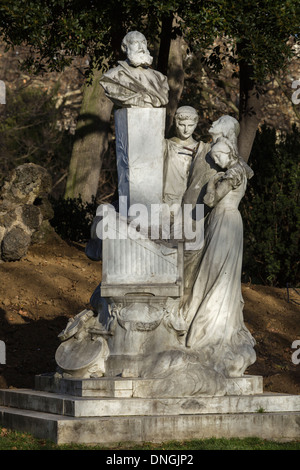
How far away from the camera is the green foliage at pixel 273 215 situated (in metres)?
15.8

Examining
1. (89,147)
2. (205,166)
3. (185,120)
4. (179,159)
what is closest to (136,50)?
(185,120)

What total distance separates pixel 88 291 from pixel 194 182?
5.41m

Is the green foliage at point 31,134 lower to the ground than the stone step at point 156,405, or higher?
higher

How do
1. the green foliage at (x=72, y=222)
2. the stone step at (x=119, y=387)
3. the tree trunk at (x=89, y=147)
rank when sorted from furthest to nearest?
1. the tree trunk at (x=89, y=147)
2. the green foliage at (x=72, y=222)
3. the stone step at (x=119, y=387)

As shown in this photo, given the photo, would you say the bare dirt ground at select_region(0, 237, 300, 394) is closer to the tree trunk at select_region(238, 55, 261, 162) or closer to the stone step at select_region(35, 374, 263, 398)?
the tree trunk at select_region(238, 55, 261, 162)

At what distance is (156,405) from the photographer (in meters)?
7.84

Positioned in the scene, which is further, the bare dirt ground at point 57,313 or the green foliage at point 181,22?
the green foliage at point 181,22

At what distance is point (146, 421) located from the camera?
25.0 feet

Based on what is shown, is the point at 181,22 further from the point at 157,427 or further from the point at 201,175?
the point at 157,427

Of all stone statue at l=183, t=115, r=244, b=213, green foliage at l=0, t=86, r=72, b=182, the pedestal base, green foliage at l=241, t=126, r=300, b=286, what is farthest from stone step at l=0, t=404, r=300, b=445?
green foliage at l=0, t=86, r=72, b=182

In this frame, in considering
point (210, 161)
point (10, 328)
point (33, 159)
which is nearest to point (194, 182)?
point (210, 161)

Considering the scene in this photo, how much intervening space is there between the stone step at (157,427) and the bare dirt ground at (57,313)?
10.3 ft

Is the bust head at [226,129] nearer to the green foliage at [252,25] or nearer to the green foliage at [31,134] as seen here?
the green foliage at [252,25]

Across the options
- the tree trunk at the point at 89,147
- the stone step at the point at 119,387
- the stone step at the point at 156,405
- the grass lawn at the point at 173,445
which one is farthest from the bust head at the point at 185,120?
the tree trunk at the point at 89,147
